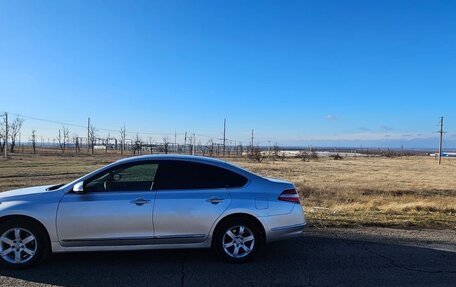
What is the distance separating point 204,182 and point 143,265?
1437 millimetres

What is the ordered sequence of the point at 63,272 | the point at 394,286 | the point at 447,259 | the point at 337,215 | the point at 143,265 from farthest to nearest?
the point at 337,215 < the point at 447,259 < the point at 143,265 < the point at 63,272 < the point at 394,286

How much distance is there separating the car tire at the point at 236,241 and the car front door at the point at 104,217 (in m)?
0.98

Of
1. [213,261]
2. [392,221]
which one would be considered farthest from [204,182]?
[392,221]

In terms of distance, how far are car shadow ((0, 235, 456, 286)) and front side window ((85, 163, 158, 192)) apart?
1.06 metres

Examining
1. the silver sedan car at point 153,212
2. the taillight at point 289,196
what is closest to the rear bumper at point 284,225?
the silver sedan car at point 153,212

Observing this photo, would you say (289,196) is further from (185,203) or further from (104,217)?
(104,217)

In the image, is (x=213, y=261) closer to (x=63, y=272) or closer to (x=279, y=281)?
(x=279, y=281)

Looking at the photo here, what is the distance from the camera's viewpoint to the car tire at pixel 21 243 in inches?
230

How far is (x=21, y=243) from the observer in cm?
585

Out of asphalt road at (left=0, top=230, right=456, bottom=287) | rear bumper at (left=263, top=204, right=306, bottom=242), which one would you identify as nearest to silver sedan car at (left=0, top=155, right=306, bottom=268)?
rear bumper at (left=263, top=204, right=306, bottom=242)

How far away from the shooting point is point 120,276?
5.55m

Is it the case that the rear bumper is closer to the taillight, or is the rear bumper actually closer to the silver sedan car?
the silver sedan car

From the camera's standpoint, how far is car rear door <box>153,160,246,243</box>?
6.03 m

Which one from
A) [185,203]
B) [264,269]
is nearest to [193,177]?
[185,203]
